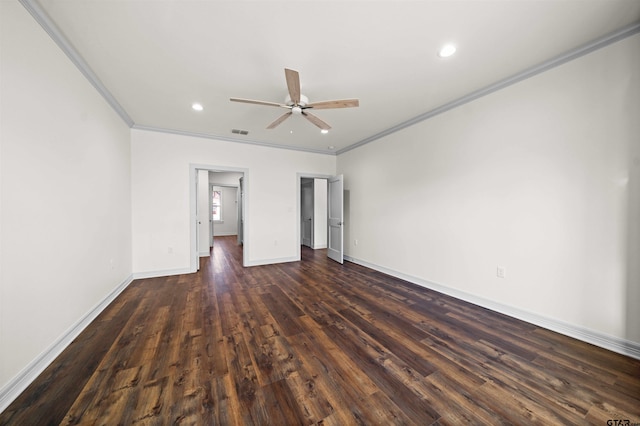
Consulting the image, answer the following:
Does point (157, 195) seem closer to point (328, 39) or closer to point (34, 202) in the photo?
point (34, 202)

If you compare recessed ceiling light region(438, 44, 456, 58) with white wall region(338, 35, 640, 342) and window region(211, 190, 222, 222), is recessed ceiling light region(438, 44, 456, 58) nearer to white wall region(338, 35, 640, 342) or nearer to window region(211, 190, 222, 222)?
white wall region(338, 35, 640, 342)

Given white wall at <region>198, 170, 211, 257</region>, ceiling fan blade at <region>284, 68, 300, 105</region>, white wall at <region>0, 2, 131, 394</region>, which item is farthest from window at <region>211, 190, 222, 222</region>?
ceiling fan blade at <region>284, 68, 300, 105</region>

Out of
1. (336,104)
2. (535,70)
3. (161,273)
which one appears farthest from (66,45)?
(535,70)

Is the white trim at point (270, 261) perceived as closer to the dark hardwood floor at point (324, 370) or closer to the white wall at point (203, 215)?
the white wall at point (203, 215)

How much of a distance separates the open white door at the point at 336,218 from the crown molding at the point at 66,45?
12.9ft

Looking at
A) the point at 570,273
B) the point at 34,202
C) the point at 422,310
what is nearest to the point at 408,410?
the point at 422,310

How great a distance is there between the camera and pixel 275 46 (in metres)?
2.04

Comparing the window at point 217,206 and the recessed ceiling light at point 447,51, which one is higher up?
the recessed ceiling light at point 447,51

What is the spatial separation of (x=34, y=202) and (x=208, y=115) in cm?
242

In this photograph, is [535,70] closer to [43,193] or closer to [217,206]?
[43,193]

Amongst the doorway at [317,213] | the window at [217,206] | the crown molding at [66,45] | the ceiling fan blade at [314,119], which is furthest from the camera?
the window at [217,206]

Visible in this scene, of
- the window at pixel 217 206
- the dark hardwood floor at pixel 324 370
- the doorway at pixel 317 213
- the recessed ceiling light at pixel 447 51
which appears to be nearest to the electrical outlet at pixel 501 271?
the dark hardwood floor at pixel 324 370

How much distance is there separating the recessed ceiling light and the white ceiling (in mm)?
55

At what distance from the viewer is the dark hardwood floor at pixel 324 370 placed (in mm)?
1354
